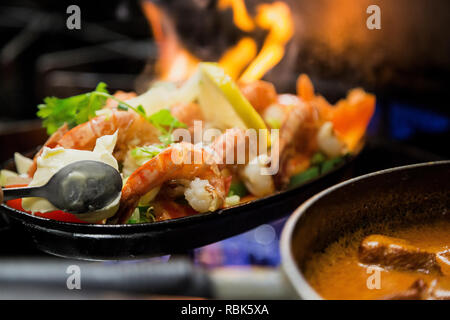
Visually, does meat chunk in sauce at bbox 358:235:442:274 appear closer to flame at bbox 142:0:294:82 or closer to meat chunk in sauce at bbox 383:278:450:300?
meat chunk in sauce at bbox 383:278:450:300

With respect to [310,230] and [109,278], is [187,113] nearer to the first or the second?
[109,278]

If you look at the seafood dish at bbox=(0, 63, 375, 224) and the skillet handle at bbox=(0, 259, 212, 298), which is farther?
the seafood dish at bbox=(0, 63, 375, 224)

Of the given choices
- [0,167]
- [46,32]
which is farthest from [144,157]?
[46,32]

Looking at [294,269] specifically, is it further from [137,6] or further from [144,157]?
[137,6]

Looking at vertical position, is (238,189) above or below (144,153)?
below

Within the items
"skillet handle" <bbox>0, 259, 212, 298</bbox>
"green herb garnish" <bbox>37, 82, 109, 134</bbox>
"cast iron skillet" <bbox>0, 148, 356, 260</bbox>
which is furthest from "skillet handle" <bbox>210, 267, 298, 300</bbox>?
"green herb garnish" <bbox>37, 82, 109, 134</bbox>

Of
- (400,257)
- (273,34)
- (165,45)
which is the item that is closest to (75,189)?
(400,257)
